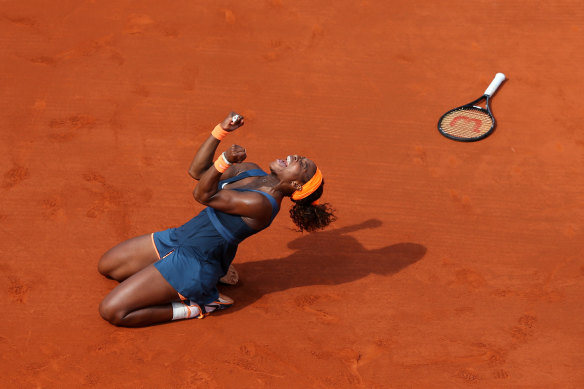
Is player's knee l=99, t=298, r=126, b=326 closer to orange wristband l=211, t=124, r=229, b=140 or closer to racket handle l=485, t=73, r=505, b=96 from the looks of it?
orange wristband l=211, t=124, r=229, b=140

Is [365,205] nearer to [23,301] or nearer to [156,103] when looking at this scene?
[156,103]

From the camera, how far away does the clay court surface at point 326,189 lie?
5.09 metres

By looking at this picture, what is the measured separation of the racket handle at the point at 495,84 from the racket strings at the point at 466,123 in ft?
0.90

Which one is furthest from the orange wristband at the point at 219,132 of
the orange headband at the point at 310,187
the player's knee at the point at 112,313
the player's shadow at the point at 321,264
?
the player's knee at the point at 112,313

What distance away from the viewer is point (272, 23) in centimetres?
875

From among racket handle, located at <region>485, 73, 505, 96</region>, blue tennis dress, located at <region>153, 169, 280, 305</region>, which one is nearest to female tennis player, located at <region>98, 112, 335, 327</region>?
blue tennis dress, located at <region>153, 169, 280, 305</region>

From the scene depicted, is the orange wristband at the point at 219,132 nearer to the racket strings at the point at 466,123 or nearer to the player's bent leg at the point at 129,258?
the player's bent leg at the point at 129,258

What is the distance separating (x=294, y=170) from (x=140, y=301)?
1.47 meters

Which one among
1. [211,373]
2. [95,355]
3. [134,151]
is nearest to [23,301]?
[95,355]

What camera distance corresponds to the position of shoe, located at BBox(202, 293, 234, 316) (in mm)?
5340

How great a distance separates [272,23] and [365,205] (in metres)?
3.22

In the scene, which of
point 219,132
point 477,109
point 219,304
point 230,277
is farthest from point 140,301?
point 477,109

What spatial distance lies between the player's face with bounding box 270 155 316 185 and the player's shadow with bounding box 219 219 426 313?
1080 millimetres

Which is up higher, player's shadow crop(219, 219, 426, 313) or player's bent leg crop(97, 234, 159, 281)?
player's bent leg crop(97, 234, 159, 281)
